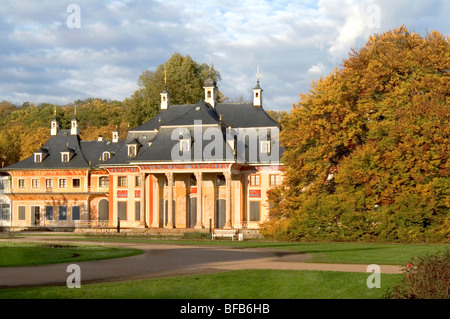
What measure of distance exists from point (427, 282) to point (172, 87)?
2801 inches

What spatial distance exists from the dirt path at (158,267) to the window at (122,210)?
34731 mm

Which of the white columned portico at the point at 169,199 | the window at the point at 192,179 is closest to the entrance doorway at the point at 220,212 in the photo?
the window at the point at 192,179

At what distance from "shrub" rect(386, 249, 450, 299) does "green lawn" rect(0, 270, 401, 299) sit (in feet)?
3.12

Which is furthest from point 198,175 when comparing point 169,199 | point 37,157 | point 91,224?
point 37,157

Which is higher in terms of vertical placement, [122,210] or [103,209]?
[122,210]

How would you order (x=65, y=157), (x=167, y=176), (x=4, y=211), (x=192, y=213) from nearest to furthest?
(x=167, y=176)
(x=192, y=213)
(x=65, y=157)
(x=4, y=211)

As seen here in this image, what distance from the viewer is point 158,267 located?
24.9 meters

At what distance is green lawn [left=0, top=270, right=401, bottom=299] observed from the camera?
1756 cm

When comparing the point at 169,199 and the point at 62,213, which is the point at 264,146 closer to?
the point at 169,199

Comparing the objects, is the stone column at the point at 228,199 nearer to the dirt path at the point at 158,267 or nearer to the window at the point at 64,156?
the window at the point at 64,156

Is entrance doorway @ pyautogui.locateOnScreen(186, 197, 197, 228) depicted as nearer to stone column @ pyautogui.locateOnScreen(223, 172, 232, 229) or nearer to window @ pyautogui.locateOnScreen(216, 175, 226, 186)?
window @ pyautogui.locateOnScreen(216, 175, 226, 186)

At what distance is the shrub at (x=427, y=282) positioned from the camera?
1555cm
